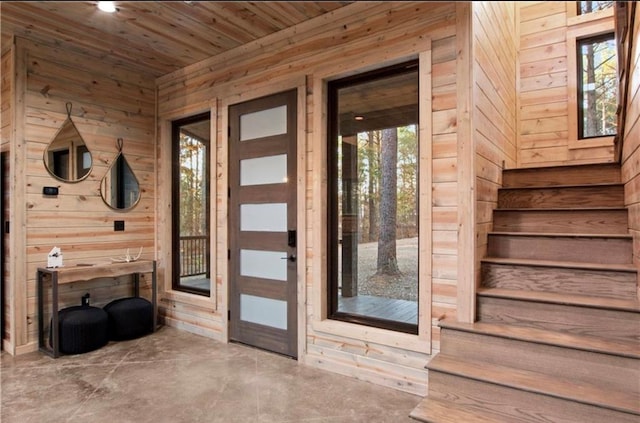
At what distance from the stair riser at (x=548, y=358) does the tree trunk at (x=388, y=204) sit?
71 cm

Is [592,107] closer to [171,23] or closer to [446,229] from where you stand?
[446,229]

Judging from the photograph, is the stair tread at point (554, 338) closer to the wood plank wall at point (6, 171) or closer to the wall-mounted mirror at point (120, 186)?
the wall-mounted mirror at point (120, 186)

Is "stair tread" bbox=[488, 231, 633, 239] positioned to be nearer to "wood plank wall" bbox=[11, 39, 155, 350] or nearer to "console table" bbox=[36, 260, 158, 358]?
"console table" bbox=[36, 260, 158, 358]

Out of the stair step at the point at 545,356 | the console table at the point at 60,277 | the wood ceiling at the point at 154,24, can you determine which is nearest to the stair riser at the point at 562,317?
the stair step at the point at 545,356

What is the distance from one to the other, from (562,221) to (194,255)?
3512mm

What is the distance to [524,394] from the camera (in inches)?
76.8

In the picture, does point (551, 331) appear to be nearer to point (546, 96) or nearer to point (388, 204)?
point (388, 204)

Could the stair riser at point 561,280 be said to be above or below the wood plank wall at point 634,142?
below

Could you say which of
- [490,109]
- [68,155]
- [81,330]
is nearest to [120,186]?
[68,155]

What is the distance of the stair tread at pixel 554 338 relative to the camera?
1.93 metres

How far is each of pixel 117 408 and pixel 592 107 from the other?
519cm

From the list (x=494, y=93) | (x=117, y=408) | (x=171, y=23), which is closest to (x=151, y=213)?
(x=171, y=23)

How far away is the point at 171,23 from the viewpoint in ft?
10.2

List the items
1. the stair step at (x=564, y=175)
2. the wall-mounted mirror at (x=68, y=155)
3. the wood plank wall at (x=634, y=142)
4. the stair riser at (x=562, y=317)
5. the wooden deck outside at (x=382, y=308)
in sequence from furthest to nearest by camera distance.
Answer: the wall-mounted mirror at (x=68, y=155) < the stair step at (x=564, y=175) < the wooden deck outside at (x=382, y=308) < the wood plank wall at (x=634, y=142) < the stair riser at (x=562, y=317)
